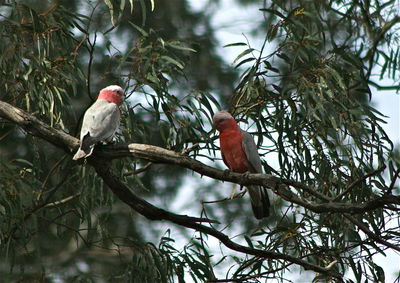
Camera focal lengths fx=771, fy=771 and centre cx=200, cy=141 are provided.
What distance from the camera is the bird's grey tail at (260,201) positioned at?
4.04 meters

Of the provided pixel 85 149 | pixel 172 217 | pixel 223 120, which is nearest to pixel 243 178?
pixel 172 217

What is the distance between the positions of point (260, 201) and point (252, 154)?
29cm

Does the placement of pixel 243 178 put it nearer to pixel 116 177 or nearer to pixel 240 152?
pixel 116 177

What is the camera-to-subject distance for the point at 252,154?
3.96 m

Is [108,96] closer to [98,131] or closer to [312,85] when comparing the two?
[98,131]

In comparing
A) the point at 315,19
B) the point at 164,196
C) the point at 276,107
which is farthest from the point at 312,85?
the point at 164,196

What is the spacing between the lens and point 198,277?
13.0ft

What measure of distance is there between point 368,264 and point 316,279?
0.87 feet

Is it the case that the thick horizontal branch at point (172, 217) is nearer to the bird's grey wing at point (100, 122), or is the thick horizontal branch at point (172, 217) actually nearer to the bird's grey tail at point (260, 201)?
the bird's grey wing at point (100, 122)

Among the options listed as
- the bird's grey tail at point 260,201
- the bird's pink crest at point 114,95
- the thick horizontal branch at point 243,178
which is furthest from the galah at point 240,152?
the thick horizontal branch at point 243,178

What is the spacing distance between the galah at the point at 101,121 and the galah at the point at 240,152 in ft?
1.78

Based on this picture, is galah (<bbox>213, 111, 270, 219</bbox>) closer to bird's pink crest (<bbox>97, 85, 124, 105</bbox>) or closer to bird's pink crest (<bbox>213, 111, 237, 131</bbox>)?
bird's pink crest (<bbox>213, 111, 237, 131</bbox>)

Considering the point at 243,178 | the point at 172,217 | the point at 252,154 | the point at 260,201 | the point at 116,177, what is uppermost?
the point at 252,154

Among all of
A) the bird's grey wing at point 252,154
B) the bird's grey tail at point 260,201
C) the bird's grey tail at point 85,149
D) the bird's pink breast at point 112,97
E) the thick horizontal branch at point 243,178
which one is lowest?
the thick horizontal branch at point 243,178
